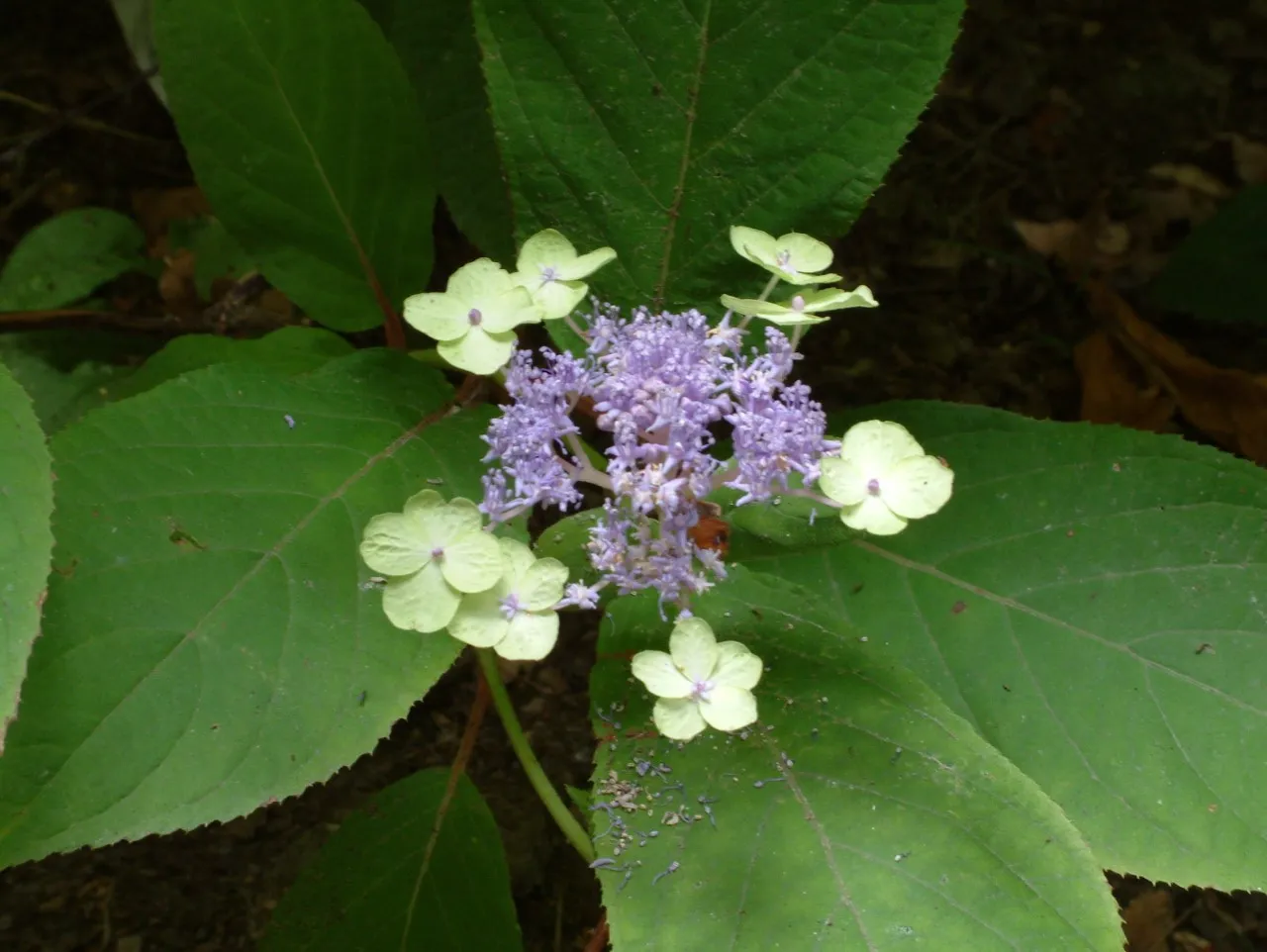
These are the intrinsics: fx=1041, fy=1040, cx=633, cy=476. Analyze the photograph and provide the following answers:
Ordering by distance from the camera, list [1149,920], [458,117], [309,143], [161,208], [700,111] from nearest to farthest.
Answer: [700,111]
[309,143]
[458,117]
[1149,920]
[161,208]

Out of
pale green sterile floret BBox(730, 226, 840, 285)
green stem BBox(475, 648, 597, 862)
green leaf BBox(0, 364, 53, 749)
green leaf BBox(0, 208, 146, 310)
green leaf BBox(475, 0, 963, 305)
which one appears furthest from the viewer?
green leaf BBox(0, 208, 146, 310)

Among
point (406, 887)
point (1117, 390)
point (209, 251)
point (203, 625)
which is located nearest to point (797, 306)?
point (203, 625)

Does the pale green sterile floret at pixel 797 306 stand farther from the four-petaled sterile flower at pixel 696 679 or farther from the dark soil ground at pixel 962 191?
the dark soil ground at pixel 962 191

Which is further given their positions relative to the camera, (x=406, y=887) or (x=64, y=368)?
(x=64, y=368)

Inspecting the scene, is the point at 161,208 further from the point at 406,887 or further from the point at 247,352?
the point at 406,887

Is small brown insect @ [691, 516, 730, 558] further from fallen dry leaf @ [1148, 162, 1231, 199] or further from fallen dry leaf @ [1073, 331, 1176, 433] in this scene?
fallen dry leaf @ [1148, 162, 1231, 199]

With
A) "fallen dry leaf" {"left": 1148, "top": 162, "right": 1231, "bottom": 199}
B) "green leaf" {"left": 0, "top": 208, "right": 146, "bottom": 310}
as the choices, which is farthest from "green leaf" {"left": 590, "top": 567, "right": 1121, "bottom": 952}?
"fallen dry leaf" {"left": 1148, "top": 162, "right": 1231, "bottom": 199}
